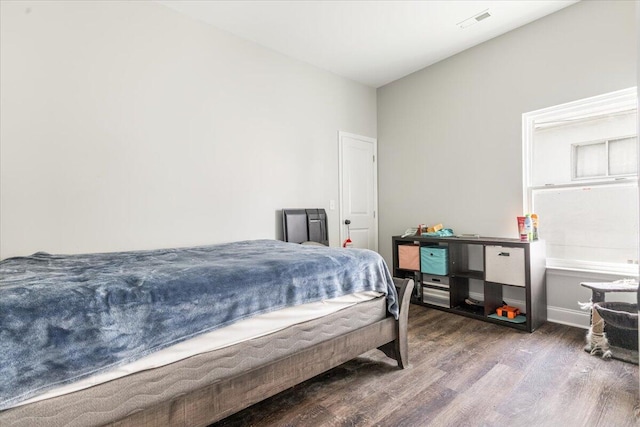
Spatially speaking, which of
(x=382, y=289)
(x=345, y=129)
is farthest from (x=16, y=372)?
(x=345, y=129)

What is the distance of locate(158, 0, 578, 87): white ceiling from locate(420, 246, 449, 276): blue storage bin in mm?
2226

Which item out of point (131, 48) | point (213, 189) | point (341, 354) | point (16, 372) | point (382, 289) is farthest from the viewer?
point (213, 189)

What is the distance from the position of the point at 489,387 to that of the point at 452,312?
147 cm

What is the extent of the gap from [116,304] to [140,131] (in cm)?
193

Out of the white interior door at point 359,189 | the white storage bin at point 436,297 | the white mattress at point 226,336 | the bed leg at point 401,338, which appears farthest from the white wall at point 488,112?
the white mattress at point 226,336

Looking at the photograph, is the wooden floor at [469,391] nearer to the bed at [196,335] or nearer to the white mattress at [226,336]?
the bed at [196,335]

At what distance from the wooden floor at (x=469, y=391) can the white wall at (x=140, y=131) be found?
1717 millimetres

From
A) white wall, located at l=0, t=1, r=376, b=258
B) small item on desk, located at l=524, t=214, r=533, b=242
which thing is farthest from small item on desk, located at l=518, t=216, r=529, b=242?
white wall, located at l=0, t=1, r=376, b=258

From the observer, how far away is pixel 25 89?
2102mm

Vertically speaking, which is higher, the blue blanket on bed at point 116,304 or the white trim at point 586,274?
the blue blanket on bed at point 116,304

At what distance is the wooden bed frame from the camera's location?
1176mm

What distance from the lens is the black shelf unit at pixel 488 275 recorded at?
273cm

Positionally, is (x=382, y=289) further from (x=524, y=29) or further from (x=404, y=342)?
(x=524, y=29)

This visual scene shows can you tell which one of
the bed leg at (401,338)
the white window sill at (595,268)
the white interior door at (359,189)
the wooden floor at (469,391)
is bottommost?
the wooden floor at (469,391)
